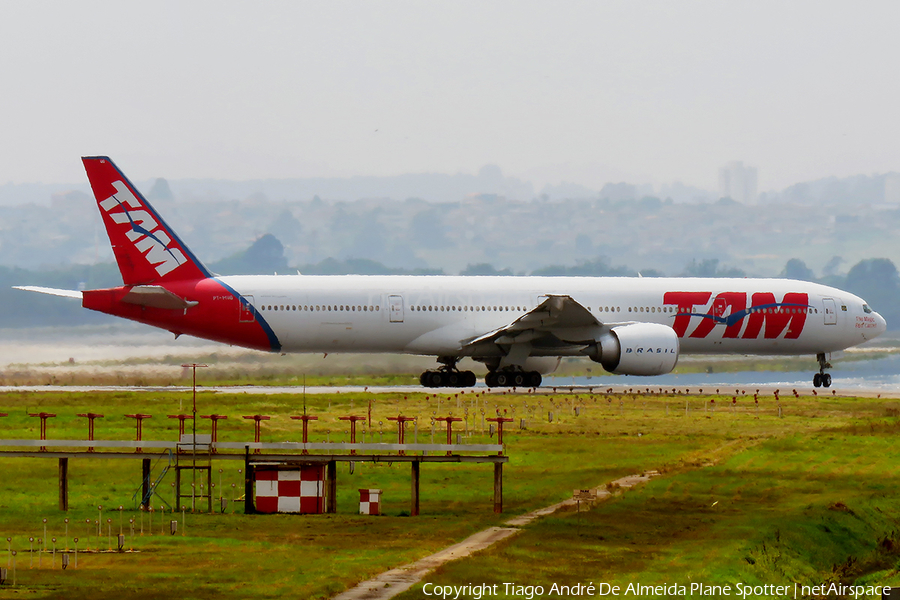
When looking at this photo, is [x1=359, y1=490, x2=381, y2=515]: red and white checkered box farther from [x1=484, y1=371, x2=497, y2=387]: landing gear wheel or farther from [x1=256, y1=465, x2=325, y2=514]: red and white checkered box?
[x1=484, y1=371, x2=497, y2=387]: landing gear wheel

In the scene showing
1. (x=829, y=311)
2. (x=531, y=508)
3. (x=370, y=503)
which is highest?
(x=829, y=311)

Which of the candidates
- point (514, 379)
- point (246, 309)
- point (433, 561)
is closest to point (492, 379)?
point (514, 379)

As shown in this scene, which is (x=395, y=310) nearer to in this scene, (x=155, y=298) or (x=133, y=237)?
(x=155, y=298)

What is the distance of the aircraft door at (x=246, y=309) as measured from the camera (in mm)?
43531

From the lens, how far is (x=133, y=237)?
143ft

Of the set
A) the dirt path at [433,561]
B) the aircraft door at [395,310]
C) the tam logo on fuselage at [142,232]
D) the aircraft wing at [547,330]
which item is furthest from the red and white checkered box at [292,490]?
the aircraft door at [395,310]

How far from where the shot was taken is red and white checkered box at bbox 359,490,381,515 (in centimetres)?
2361

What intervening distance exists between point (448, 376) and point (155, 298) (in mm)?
11763

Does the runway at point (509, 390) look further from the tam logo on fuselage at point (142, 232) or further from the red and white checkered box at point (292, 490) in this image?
the red and white checkered box at point (292, 490)

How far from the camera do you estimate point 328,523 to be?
22.5 metres

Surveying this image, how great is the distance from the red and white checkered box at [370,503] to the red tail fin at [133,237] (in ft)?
71.6

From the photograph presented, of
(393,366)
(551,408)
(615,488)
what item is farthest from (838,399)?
(615,488)

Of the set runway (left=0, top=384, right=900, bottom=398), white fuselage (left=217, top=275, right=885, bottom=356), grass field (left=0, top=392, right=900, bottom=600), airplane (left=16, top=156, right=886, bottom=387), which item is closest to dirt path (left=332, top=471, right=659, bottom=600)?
grass field (left=0, top=392, right=900, bottom=600)

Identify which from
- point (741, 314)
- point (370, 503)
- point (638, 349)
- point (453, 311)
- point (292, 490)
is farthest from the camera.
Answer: point (741, 314)
